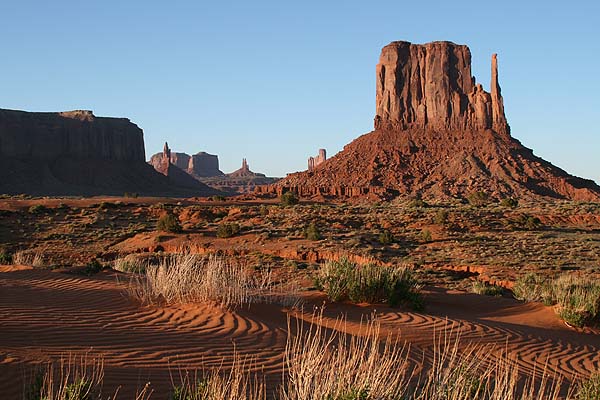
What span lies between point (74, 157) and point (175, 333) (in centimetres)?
11668

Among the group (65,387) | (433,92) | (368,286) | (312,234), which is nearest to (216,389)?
(65,387)

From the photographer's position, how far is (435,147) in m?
82.2

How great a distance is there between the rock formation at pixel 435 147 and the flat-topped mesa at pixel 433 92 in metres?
0.15

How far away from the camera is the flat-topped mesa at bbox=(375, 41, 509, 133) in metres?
86.7

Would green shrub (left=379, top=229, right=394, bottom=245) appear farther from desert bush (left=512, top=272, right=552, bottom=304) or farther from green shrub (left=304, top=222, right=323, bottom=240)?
desert bush (left=512, top=272, right=552, bottom=304)

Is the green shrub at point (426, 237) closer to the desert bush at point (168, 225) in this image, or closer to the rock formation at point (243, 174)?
the desert bush at point (168, 225)

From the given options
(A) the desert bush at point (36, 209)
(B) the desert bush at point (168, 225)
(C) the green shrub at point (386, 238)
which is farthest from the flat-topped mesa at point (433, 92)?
(B) the desert bush at point (168, 225)

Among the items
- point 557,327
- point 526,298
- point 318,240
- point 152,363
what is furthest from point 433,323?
point 318,240

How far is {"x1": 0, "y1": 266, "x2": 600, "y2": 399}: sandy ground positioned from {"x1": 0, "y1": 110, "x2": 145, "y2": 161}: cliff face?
361ft

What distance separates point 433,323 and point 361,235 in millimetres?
21939

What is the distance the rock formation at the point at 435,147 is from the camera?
71188mm

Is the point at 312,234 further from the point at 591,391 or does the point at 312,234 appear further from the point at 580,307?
the point at 591,391

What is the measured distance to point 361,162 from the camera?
81938 mm

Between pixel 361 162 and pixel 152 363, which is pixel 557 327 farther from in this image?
pixel 361 162
